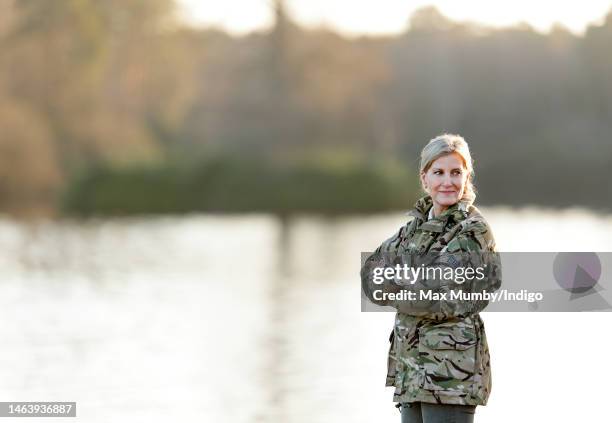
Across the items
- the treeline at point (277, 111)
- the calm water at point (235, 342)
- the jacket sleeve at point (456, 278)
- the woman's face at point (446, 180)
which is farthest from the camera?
the treeline at point (277, 111)

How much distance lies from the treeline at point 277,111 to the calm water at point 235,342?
1483cm

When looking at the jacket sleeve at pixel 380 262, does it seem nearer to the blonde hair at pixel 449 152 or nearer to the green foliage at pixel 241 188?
the blonde hair at pixel 449 152

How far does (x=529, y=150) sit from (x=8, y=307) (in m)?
27.5

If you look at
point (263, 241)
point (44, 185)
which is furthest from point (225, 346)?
point (44, 185)

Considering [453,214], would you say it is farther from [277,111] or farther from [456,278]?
[277,111]

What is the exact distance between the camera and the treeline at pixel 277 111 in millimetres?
34188

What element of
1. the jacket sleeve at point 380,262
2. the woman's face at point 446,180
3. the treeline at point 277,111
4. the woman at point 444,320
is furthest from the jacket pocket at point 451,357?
the treeline at point 277,111

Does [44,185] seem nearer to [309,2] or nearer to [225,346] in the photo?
[309,2]

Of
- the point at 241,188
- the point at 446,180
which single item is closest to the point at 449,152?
the point at 446,180

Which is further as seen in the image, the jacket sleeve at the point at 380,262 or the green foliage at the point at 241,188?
the green foliage at the point at 241,188

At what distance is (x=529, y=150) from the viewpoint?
3784cm

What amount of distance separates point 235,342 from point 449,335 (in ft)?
21.4

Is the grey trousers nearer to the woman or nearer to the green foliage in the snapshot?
the woman

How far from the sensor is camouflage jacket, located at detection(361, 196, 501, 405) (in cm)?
322
